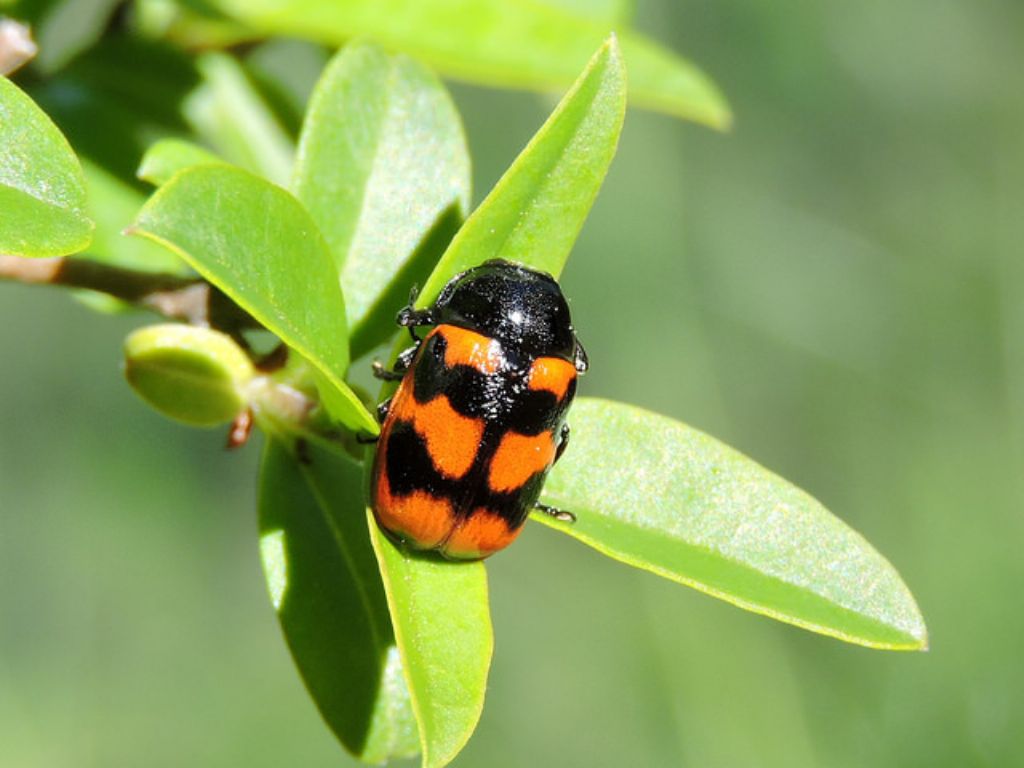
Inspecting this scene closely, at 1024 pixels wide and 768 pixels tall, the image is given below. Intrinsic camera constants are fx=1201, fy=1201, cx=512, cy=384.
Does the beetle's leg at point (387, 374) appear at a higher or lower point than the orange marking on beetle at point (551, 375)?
lower

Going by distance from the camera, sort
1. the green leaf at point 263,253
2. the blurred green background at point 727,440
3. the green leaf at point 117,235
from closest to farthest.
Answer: the green leaf at point 263,253 → the green leaf at point 117,235 → the blurred green background at point 727,440

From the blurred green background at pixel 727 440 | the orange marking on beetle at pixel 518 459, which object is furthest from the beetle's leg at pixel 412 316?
the blurred green background at pixel 727 440

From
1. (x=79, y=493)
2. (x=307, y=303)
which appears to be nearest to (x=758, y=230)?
(x=79, y=493)

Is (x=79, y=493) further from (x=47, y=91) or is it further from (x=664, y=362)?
(x=47, y=91)

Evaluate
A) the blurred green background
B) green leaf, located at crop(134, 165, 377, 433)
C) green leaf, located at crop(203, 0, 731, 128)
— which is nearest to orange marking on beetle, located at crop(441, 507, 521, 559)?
green leaf, located at crop(134, 165, 377, 433)

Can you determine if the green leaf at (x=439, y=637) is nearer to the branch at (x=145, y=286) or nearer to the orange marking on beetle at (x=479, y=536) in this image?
the orange marking on beetle at (x=479, y=536)

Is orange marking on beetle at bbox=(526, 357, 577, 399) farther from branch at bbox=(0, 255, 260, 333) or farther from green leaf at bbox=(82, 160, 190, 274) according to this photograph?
green leaf at bbox=(82, 160, 190, 274)
